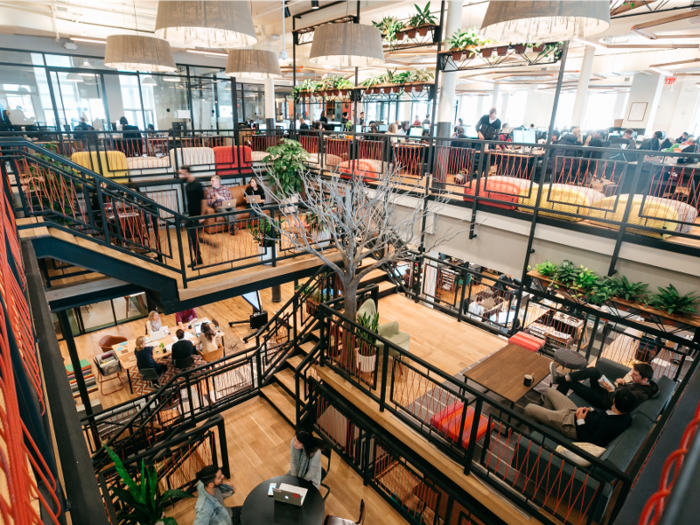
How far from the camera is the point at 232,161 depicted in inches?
421

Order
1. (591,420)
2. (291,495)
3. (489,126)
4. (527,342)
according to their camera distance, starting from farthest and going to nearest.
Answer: (489,126) < (527,342) < (291,495) < (591,420)

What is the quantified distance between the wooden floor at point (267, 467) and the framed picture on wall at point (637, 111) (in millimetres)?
17260

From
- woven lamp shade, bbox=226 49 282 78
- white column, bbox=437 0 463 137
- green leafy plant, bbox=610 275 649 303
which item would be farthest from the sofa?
white column, bbox=437 0 463 137

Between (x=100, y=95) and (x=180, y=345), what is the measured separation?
10.5 metres

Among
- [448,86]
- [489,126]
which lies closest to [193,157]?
[448,86]

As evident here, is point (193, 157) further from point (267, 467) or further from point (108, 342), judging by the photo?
point (267, 467)

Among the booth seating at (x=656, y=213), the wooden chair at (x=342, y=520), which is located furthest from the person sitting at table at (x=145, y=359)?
the booth seating at (x=656, y=213)

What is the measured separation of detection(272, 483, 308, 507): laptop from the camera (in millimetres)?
4438

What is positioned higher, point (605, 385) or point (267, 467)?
point (605, 385)

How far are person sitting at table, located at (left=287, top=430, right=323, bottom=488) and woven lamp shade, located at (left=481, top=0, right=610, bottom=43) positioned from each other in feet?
14.7

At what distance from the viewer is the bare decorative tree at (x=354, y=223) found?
217 inches

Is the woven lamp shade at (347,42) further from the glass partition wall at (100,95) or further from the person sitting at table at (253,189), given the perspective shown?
the glass partition wall at (100,95)

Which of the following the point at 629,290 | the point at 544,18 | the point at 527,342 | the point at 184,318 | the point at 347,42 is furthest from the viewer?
the point at 184,318

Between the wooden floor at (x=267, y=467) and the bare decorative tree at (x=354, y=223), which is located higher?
the bare decorative tree at (x=354, y=223)
